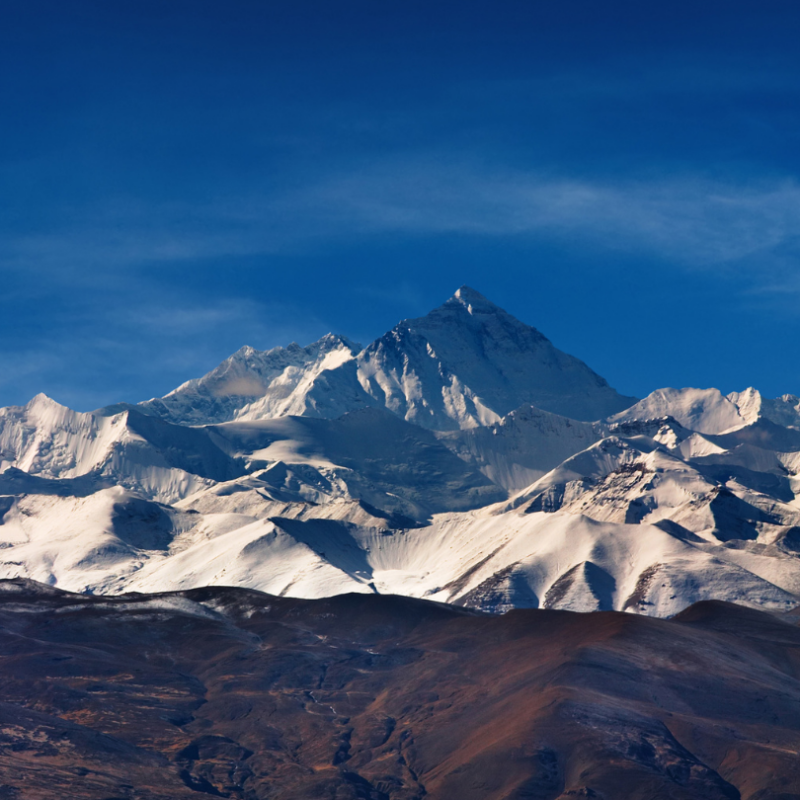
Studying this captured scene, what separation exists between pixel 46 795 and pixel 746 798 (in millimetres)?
95749

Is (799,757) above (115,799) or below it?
above

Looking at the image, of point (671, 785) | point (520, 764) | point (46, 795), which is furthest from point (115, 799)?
point (671, 785)

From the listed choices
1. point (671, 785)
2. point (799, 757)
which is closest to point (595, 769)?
point (671, 785)

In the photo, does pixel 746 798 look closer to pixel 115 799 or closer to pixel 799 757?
pixel 799 757

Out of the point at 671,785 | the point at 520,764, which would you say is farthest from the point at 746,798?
the point at 520,764

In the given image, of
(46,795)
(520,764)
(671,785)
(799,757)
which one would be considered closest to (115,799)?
(46,795)

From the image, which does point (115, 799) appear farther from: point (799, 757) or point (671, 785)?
point (799, 757)

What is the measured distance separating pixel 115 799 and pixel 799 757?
95924 mm

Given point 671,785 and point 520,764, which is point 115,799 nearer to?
point 520,764

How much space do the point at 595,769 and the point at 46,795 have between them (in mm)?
76000

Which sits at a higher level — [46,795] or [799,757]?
[799,757]

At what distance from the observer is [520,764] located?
199125 mm

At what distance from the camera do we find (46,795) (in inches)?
7766

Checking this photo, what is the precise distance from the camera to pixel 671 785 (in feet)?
633
